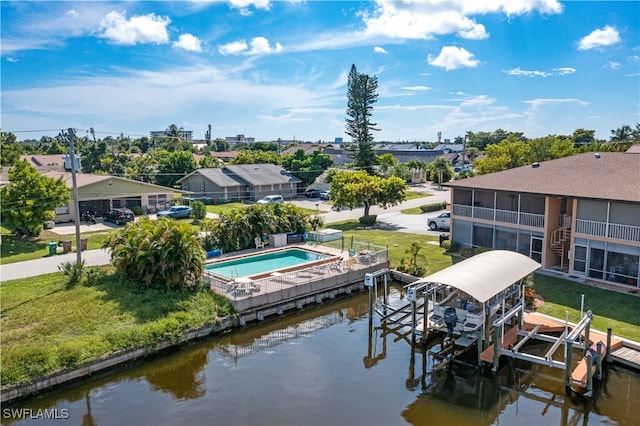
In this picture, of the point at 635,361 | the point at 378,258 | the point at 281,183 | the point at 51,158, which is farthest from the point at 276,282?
the point at 51,158

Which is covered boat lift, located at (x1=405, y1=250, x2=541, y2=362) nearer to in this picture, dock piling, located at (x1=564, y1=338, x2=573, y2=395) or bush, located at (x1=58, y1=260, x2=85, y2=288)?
dock piling, located at (x1=564, y1=338, x2=573, y2=395)

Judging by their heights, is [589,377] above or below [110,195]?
below

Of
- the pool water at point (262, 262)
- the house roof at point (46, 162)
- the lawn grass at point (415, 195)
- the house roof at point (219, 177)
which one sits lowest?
the pool water at point (262, 262)

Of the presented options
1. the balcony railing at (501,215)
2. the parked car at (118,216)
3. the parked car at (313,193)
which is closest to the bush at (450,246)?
the balcony railing at (501,215)

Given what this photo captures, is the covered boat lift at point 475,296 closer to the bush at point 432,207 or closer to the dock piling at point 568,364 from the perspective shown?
the dock piling at point 568,364

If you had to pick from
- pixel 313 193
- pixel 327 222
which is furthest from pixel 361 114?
pixel 327 222

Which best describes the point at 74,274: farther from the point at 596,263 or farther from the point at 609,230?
the point at 609,230

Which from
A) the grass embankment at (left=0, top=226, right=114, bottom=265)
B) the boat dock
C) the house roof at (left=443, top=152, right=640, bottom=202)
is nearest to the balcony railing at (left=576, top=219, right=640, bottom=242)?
the house roof at (left=443, top=152, right=640, bottom=202)
